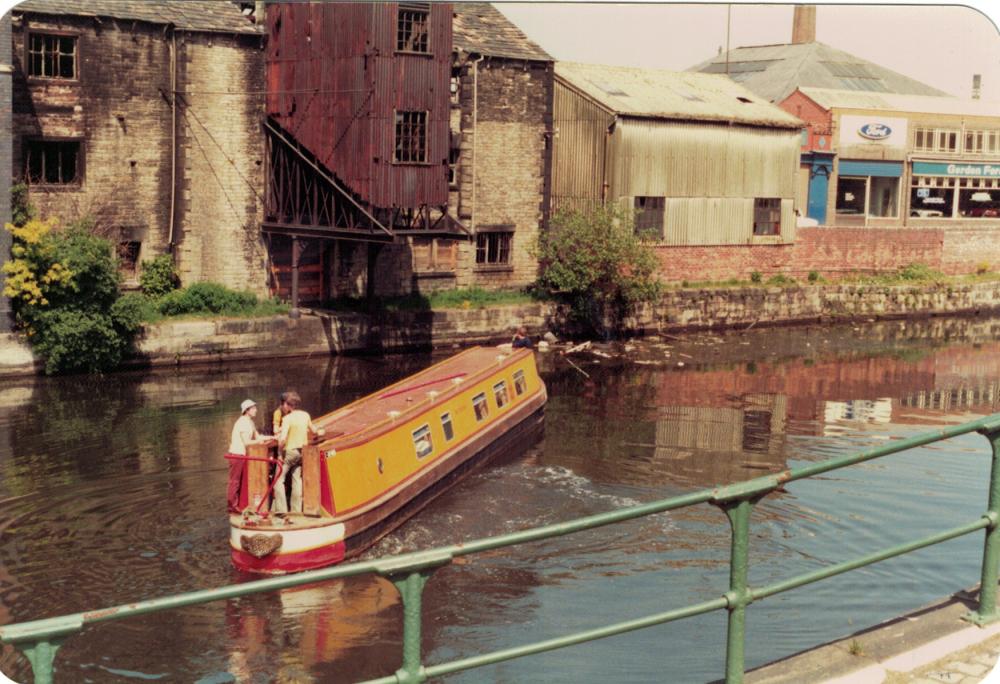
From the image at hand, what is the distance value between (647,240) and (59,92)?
556 inches

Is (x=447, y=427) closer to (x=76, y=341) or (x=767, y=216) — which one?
(x=76, y=341)

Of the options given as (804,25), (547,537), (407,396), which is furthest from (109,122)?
(804,25)

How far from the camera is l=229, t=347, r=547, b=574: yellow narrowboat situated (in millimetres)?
12727

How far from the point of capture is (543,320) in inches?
1171

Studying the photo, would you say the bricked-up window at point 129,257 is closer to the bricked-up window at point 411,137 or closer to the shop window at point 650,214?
the bricked-up window at point 411,137

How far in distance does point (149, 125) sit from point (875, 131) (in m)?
27.7

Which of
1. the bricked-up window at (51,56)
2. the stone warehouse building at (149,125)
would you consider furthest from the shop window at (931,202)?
the bricked-up window at (51,56)

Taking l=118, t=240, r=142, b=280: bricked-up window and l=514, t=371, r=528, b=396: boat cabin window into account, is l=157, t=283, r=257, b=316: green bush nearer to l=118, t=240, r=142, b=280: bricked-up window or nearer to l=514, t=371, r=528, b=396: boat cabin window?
l=118, t=240, r=142, b=280: bricked-up window

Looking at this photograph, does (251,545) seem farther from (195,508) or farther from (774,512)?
(774,512)

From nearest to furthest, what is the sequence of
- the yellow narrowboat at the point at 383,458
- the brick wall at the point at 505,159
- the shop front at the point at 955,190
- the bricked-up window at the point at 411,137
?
the yellow narrowboat at the point at 383,458, the bricked-up window at the point at 411,137, the brick wall at the point at 505,159, the shop front at the point at 955,190

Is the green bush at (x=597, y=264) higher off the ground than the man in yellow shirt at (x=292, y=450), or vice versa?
the green bush at (x=597, y=264)

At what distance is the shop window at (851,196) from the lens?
148ft

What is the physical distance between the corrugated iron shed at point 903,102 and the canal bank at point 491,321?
9.17 metres

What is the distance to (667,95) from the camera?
34.1 metres
